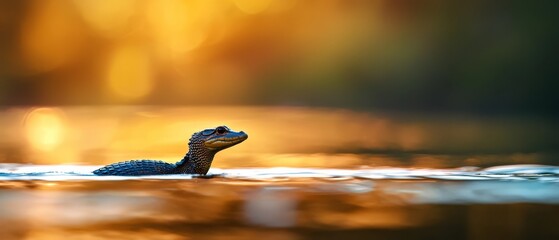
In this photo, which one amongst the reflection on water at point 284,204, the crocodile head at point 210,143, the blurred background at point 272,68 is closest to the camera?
the reflection on water at point 284,204

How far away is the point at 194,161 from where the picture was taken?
1800 cm

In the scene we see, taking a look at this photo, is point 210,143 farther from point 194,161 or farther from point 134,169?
point 134,169

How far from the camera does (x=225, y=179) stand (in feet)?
56.7

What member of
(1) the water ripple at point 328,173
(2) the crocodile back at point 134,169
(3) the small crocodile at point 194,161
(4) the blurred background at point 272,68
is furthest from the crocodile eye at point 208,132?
(4) the blurred background at point 272,68

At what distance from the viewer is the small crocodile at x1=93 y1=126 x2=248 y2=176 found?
687 inches

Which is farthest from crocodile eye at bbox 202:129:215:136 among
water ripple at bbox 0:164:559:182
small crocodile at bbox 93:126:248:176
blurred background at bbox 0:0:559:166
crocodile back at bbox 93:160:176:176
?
blurred background at bbox 0:0:559:166

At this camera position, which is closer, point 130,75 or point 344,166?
point 344,166

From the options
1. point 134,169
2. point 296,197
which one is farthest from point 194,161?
point 296,197

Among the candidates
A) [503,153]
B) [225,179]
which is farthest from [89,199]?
[503,153]

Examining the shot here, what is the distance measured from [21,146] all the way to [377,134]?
13.0m

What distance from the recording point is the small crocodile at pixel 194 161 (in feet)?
57.2

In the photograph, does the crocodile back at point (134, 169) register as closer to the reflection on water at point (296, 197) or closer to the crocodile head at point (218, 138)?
the reflection on water at point (296, 197)

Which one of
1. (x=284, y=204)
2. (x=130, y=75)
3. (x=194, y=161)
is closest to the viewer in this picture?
(x=284, y=204)

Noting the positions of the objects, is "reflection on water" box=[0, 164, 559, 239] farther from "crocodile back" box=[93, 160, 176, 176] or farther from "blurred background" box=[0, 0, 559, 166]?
"blurred background" box=[0, 0, 559, 166]
